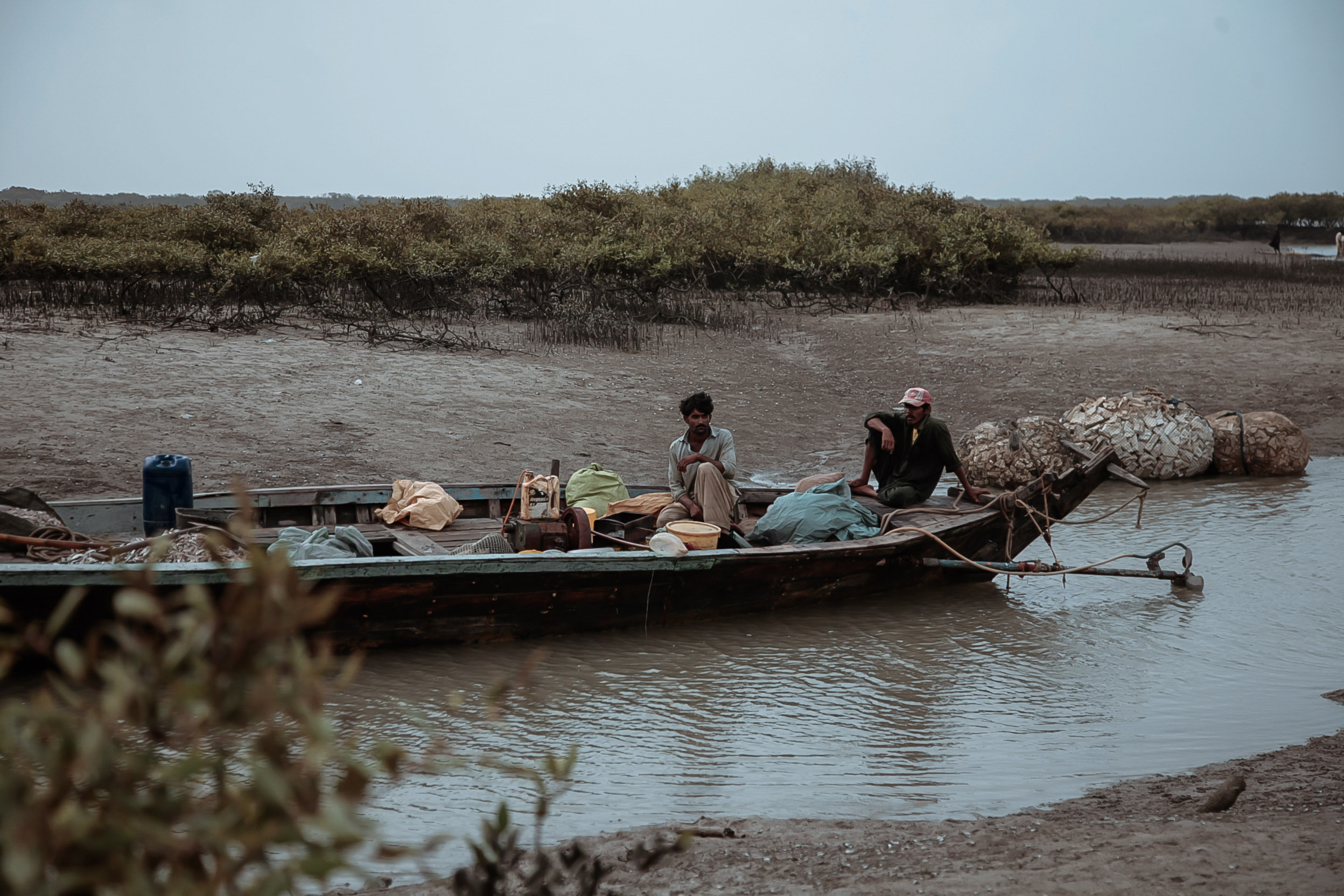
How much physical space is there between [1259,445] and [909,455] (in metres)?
5.83

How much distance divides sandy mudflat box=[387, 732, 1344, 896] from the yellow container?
8.35ft

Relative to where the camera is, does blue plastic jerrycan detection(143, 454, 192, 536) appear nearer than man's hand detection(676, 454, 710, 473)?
Yes

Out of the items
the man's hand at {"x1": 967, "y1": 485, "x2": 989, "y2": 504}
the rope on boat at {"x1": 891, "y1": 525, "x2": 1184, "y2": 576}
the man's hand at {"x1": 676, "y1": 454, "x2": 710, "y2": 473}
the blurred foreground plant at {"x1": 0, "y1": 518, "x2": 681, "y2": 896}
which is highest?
the blurred foreground plant at {"x1": 0, "y1": 518, "x2": 681, "y2": 896}

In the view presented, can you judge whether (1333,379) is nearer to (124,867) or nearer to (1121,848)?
(1121,848)

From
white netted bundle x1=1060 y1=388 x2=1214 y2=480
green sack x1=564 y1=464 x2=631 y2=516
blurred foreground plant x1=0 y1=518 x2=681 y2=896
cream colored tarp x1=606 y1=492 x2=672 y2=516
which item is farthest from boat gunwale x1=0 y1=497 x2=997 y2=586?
white netted bundle x1=1060 y1=388 x2=1214 y2=480

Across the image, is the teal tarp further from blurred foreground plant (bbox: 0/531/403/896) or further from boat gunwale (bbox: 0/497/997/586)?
blurred foreground plant (bbox: 0/531/403/896)

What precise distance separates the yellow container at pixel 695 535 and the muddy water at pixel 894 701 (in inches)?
20.0

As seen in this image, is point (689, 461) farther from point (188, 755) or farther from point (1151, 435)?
point (1151, 435)

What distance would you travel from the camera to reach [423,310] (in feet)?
55.9

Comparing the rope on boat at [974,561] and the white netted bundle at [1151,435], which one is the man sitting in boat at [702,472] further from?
the white netted bundle at [1151,435]

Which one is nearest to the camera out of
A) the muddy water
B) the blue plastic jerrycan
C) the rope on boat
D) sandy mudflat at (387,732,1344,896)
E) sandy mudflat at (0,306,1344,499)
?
sandy mudflat at (387,732,1344,896)

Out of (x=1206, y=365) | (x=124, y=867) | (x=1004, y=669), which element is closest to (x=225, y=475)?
(x=1004, y=669)

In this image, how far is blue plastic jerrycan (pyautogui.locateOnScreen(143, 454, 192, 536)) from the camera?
6266 millimetres

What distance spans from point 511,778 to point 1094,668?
3.41 meters
